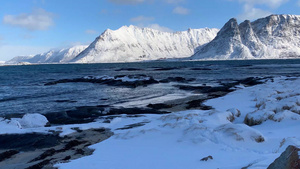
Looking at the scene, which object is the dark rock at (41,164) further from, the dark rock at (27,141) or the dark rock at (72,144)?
the dark rock at (27,141)

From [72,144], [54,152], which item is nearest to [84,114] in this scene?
[72,144]

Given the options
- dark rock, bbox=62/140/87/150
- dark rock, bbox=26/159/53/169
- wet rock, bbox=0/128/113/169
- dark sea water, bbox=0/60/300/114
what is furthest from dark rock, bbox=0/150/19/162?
dark sea water, bbox=0/60/300/114

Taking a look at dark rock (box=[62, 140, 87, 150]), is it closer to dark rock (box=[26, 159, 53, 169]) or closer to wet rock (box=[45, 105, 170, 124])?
dark rock (box=[26, 159, 53, 169])

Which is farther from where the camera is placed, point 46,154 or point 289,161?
point 46,154

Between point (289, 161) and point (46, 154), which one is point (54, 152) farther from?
point (289, 161)

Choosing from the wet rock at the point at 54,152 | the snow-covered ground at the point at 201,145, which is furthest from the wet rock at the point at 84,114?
the snow-covered ground at the point at 201,145

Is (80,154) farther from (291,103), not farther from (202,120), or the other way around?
(291,103)

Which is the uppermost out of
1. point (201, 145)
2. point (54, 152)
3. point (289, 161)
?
point (289, 161)

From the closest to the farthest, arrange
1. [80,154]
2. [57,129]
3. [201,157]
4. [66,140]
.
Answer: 1. [201,157]
2. [80,154]
3. [66,140]
4. [57,129]

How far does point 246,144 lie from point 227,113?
4.46 metres

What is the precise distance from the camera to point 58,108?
20188 mm

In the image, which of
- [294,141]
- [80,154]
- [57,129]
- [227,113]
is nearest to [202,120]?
[227,113]

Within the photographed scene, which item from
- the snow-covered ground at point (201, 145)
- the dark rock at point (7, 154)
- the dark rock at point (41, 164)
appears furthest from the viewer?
the dark rock at point (7, 154)

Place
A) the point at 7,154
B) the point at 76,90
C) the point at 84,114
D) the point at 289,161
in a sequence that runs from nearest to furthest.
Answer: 1. the point at 289,161
2. the point at 7,154
3. the point at 84,114
4. the point at 76,90
